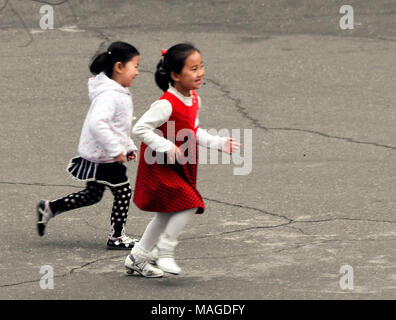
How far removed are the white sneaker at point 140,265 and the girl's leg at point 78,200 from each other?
812mm

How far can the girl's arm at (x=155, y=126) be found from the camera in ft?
19.9

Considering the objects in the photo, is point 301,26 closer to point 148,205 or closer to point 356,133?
point 356,133

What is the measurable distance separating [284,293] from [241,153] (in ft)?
11.0

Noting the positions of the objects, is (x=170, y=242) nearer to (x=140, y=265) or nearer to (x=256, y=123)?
(x=140, y=265)

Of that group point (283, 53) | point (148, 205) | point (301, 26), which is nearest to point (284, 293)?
point (148, 205)

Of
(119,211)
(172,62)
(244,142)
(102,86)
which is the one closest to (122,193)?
(119,211)

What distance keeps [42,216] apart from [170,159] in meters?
1.33

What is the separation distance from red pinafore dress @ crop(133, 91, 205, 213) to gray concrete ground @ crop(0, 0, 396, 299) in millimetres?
443

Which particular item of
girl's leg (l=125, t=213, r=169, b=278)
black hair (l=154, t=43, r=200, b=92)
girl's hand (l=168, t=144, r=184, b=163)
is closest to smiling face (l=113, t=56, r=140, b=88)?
black hair (l=154, t=43, r=200, b=92)

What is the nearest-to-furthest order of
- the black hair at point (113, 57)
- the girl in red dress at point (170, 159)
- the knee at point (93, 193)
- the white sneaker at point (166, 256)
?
the white sneaker at point (166, 256)
the girl in red dress at point (170, 159)
the black hair at point (113, 57)
the knee at point (93, 193)

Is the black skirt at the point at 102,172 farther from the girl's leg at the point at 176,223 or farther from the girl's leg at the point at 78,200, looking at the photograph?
the girl's leg at the point at 176,223

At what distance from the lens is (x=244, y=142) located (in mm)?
9367

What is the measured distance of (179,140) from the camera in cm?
625

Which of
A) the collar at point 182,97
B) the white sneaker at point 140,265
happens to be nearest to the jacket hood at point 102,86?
the collar at point 182,97
